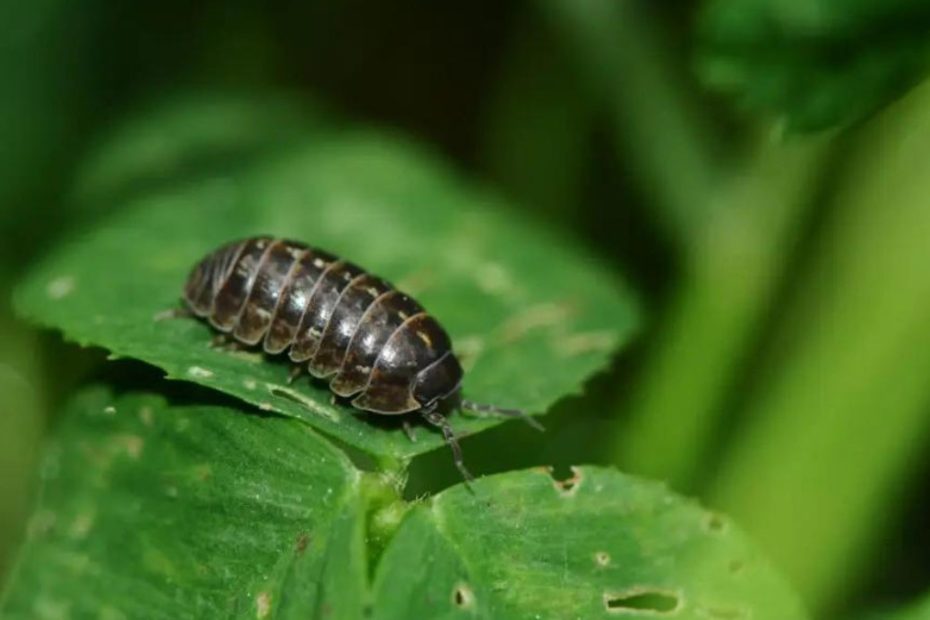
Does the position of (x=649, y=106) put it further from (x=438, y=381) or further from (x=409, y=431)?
(x=409, y=431)

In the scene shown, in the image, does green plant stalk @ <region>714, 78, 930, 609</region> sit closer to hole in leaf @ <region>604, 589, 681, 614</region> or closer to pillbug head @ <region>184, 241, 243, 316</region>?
hole in leaf @ <region>604, 589, 681, 614</region>

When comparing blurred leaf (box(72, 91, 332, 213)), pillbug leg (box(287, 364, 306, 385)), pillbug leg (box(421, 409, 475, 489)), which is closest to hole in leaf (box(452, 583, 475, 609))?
pillbug leg (box(421, 409, 475, 489))

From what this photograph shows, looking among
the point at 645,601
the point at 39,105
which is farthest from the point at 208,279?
the point at 39,105

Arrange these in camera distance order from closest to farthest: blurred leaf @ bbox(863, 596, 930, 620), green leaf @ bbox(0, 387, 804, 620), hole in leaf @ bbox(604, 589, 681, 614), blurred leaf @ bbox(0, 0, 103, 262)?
green leaf @ bbox(0, 387, 804, 620) → hole in leaf @ bbox(604, 589, 681, 614) → blurred leaf @ bbox(863, 596, 930, 620) → blurred leaf @ bbox(0, 0, 103, 262)

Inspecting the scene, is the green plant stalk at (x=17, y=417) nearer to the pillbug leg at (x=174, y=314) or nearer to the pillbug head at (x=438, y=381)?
the pillbug leg at (x=174, y=314)

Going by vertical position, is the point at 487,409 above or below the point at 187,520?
above

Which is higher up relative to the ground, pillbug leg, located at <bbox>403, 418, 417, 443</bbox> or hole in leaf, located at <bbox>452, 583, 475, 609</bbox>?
pillbug leg, located at <bbox>403, 418, 417, 443</bbox>
